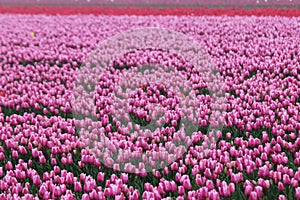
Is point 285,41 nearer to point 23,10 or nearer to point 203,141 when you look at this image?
point 203,141

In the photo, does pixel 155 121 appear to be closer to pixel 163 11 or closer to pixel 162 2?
pixel 163 11

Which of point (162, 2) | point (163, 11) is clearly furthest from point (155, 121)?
point (162, 2)

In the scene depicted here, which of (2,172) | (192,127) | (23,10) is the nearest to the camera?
(2,172)

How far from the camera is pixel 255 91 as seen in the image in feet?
23.4

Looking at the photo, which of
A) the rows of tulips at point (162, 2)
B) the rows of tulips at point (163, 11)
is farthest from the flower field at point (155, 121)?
the rows of tulips at point (162, 2)

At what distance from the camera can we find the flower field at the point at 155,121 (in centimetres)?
462

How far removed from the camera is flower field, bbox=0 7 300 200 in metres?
4.62

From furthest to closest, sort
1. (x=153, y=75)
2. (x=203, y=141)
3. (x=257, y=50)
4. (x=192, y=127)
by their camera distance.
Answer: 1. (x=257, y=50)
2. (x=153, y=75)
3. (x=192, y=127)
4. (x=203, y=141)

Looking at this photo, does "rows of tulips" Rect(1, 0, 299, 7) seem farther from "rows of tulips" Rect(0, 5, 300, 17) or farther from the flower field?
the flower field

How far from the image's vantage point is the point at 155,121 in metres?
6.48

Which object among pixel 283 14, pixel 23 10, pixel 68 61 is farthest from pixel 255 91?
pixel 23 10

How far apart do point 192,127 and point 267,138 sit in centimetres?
109

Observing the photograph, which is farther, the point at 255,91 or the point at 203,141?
the point at 255,91

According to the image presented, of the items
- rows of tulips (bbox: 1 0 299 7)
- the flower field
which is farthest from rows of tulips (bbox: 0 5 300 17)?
the flower field
